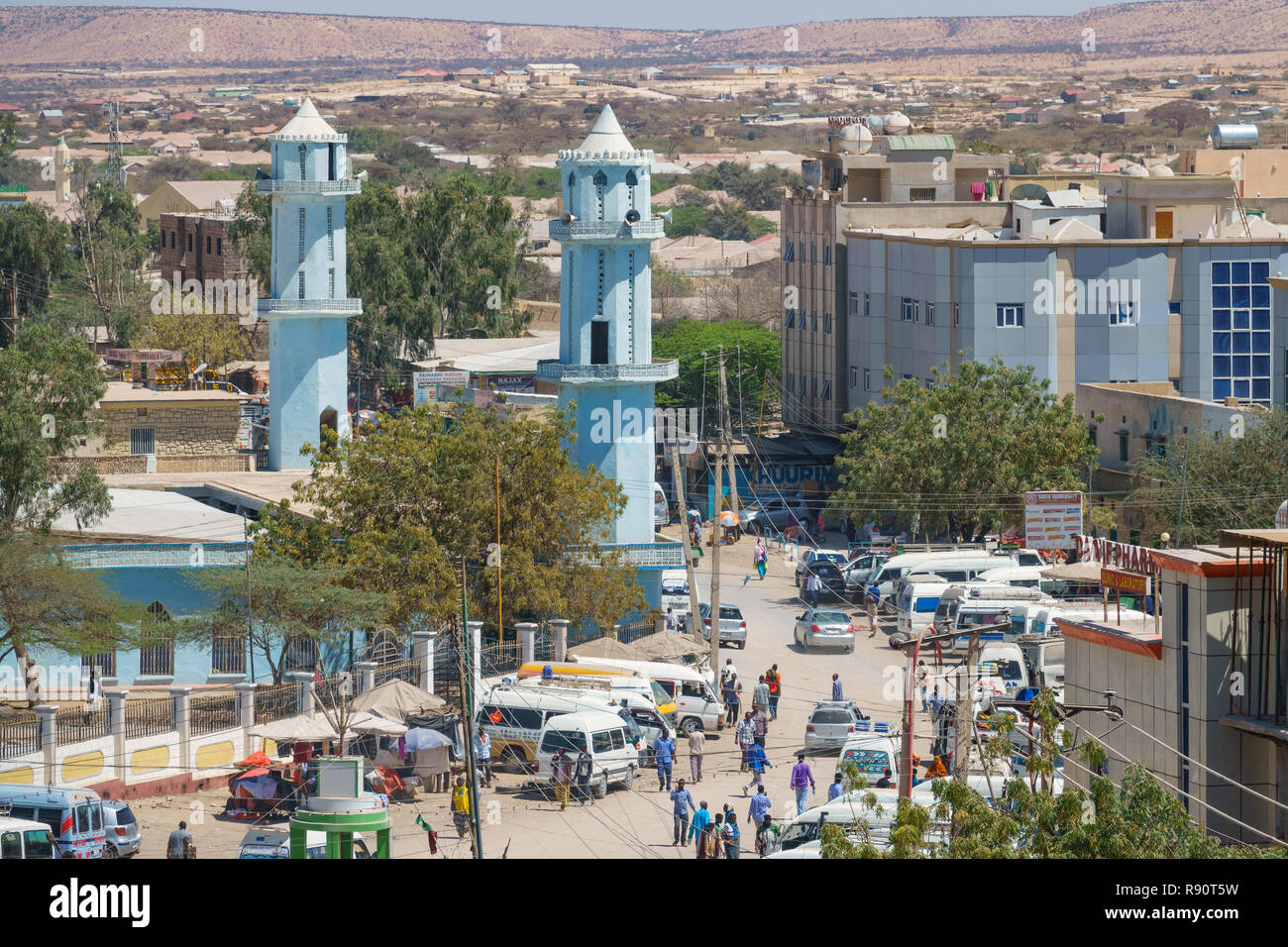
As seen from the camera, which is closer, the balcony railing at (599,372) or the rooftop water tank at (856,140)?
the balcony railing at (599,372)

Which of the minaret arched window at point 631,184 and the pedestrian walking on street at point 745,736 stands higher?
the minaret arched window at point 631,184

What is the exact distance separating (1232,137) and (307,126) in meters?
38.8

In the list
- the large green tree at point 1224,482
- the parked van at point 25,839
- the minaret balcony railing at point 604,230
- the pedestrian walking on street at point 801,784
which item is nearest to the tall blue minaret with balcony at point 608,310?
the minaret balcony railing at point 604,230

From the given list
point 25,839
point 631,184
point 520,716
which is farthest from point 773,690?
point 631,184

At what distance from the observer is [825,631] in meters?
37.7

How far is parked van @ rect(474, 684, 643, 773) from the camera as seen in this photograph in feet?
93.5

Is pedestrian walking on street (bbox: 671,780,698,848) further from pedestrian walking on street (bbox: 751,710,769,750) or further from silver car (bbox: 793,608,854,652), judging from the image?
silver car (bbox: 793,608,854,652)

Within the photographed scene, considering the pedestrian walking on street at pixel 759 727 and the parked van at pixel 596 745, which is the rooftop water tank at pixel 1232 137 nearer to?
the pedestrian walking on street at pixel 759 727

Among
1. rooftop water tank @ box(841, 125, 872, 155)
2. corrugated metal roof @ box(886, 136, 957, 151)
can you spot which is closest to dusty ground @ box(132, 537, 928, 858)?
rooftop water tank @ box(841, 125, 872, 155)

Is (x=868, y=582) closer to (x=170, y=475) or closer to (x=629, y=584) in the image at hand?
(x=629, y=584)

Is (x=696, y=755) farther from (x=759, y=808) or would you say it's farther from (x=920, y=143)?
(x=920, y=143)

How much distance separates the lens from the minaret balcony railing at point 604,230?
44.9 meters

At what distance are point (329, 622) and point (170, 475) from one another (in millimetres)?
14844

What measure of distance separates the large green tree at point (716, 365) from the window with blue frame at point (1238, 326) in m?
15.5
